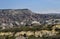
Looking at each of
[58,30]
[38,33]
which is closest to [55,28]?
[58,30]

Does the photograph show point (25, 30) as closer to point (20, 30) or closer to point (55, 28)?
point (20, 30)

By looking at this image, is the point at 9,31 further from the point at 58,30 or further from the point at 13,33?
the point at 58,30

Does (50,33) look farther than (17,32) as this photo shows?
No

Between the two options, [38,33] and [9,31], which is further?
[9,31]

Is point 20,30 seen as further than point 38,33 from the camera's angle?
Yes

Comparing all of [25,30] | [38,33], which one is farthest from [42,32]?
[25,30]

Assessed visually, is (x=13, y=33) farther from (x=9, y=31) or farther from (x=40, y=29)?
(x=40, y=29)

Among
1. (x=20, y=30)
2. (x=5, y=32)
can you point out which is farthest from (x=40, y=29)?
(x=5, y=32)
